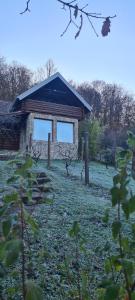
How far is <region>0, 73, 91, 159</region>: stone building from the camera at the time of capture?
24.5 meters

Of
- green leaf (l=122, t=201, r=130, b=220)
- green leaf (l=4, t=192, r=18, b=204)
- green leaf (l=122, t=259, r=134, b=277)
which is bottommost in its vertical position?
green leaf (l=122, t=259, r=134, b=277)

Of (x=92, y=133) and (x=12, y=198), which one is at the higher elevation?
(x=92, y=133)

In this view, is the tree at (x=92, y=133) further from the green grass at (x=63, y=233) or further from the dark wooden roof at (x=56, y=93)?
the green grass at (x=63, y=233)

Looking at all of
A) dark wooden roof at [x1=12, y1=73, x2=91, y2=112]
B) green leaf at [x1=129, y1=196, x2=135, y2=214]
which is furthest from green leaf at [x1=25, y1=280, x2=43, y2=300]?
dark wooden roof at [x1=12, y1=73, x2=91, y2=112]

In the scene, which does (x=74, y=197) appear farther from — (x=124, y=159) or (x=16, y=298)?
(x=124, y=159)

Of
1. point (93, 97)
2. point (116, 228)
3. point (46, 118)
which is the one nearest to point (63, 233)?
point (116, 228)

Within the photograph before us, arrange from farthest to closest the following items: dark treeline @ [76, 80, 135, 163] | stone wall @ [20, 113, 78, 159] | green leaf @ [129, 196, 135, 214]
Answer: dark treeline @ [76, 80, 135, 163], stone wall @ [20, 113, 78, 159], green leaf @ [129, 196, 135, 214]

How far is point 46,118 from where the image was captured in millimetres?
24922

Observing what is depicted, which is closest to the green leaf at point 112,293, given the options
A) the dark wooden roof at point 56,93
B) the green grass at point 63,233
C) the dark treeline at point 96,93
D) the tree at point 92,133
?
the green grass at point 63,233

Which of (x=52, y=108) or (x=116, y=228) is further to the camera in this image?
(x=52, y=108)

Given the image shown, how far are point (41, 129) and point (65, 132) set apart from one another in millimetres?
1726

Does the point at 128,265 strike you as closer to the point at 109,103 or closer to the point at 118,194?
the point at 118,194

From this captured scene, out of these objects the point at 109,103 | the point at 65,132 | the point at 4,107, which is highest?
the point at 109,103

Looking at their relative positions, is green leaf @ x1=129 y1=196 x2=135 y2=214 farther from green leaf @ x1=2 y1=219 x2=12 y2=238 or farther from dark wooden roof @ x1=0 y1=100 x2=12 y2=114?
dark wooden roof @ x1=0 y1=100 x2=12 y2=114
